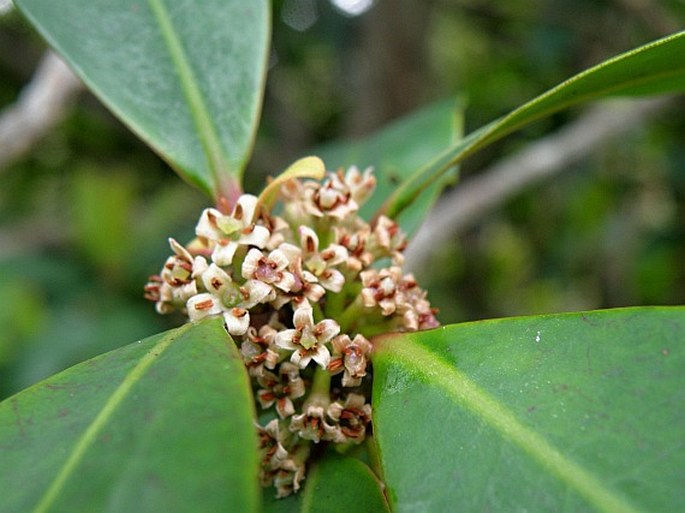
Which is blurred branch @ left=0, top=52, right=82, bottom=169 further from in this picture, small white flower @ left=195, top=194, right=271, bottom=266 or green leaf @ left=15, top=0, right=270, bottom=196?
small white flower @ left=195, top=194, right=271, bottom=266

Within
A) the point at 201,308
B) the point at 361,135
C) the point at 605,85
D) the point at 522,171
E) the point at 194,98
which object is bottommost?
the point at 201,308

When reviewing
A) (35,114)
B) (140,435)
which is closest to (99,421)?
(140,435)

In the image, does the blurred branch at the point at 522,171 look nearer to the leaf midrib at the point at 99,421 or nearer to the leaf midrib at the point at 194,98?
the leaf midrib at the point at 194,98

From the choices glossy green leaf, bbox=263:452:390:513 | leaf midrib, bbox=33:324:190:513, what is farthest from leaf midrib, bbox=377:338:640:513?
leaf midrib, bbox=33:324:190:513

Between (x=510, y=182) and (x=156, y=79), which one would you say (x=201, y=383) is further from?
(x=510, y=182)

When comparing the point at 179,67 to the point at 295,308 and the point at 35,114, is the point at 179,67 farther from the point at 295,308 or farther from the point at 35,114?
the point at 35,114

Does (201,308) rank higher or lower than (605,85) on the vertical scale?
lower

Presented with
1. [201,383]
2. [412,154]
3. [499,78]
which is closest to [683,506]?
[201,383]
